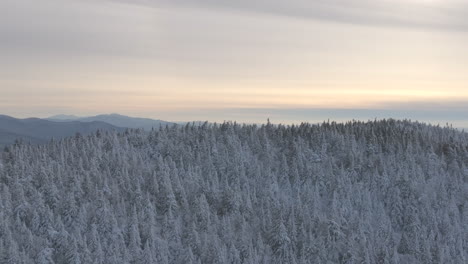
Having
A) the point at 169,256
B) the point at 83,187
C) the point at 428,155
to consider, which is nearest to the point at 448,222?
the point at 428,155

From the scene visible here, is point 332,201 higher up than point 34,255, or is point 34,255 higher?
point 332,201

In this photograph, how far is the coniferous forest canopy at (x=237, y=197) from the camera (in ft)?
198

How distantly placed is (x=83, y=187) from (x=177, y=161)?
60.4ft

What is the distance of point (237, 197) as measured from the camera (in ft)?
234

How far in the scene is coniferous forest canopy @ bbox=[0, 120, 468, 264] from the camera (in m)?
60.3

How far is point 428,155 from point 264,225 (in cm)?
3880

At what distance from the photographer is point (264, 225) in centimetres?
6631

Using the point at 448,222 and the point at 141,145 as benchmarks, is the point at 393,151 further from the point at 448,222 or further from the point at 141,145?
the point at 141,145

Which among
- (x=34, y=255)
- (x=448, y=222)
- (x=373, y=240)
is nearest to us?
(x=34, y=255)

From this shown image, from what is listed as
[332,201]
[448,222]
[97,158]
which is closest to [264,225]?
[332,201]

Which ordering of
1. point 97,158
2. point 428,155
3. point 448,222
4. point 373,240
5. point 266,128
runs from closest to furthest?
point 373,240, point 448,222, point 97,158, point 428,155, point 266,128

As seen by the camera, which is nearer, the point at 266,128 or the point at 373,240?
the point at 373,240

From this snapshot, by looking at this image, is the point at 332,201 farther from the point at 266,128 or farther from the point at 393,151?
the point at 266,128

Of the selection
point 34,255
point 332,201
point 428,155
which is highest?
point 428,155
